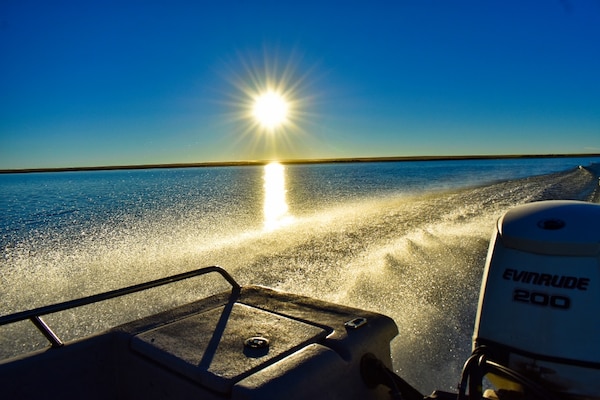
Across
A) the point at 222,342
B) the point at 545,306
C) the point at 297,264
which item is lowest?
the point at 297,264

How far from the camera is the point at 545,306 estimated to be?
2.31 m

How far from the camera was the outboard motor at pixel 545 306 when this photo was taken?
7.10 feet

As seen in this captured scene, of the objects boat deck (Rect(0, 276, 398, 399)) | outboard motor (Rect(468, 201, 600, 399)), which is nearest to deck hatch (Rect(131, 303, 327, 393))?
boat deck (Rect(0, 276, 398, 399))

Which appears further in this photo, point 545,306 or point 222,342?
point 545,306

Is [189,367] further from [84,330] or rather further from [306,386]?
[84,330]

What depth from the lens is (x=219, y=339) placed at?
219cm

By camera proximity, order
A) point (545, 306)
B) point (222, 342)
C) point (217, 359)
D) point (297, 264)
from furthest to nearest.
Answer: point (297, 264), point (545, 306), point (222, 342), point (217, 359)

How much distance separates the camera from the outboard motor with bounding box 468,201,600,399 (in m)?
2.16

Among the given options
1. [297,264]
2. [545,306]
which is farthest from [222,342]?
[297,264]

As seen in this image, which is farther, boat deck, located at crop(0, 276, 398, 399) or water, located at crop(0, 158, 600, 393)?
water, located at crop(0, 158, 600, 393)

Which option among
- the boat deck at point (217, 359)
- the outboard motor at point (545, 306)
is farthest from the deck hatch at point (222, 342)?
the outboard motor at point (545, 306)

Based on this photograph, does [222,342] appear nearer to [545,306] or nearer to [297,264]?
[545,306]

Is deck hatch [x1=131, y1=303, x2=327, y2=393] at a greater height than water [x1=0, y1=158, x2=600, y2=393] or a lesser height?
greater

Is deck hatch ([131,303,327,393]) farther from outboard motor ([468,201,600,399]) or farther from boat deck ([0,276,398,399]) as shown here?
outboard motor ([468,201,600,399])
